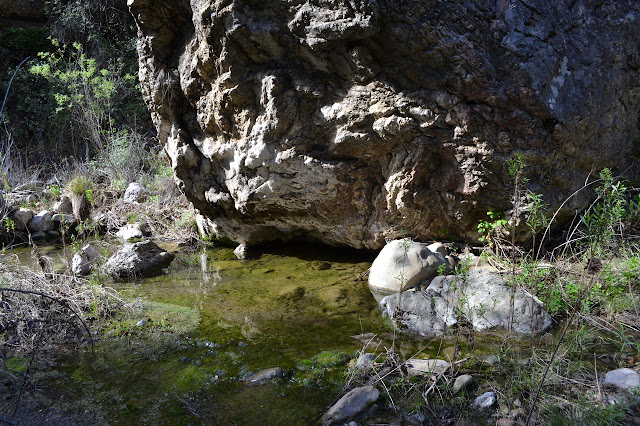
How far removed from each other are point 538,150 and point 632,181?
1.20 m

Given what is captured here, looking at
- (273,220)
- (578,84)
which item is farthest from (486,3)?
(273,220)

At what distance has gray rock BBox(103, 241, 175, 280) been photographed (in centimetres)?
502

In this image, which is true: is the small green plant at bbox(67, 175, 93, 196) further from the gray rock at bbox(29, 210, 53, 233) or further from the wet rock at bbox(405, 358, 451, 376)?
the wet rock at bbox(405, 358, 451, 376)

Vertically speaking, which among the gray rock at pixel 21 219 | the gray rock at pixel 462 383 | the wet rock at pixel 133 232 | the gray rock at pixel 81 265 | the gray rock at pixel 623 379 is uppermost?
the gray rock at pixel 21 219

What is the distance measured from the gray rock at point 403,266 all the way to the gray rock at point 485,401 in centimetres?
155

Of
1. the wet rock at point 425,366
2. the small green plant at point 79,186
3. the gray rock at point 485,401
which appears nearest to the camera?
the gray rock at point 485,401

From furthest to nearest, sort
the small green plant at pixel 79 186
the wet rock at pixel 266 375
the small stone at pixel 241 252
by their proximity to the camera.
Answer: the small green plant at pixel 79 186 → the small stone at pixel 241 252 → the wet rock at pixel 266 375

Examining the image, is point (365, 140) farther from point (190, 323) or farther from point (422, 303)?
point (190, 323)

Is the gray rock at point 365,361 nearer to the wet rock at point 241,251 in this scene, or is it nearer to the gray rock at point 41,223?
the wet rock at point 241,251

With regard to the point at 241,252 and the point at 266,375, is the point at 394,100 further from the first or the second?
the point at 241,252

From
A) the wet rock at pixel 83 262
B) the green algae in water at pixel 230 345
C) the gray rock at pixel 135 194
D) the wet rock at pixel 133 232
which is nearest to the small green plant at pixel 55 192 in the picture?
the gray rock at pixel 135 194

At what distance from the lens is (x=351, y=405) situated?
104 inches

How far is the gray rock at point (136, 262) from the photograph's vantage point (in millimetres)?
5023

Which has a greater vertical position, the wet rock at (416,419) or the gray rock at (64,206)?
the gray rock at (64,206)
